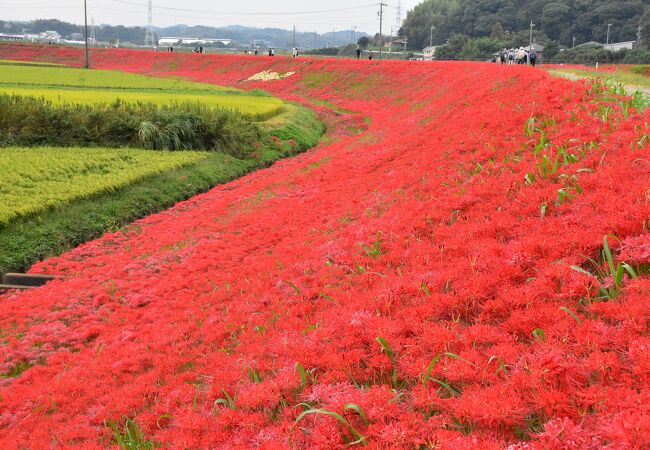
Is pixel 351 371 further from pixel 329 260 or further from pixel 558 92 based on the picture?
pixel 558 92

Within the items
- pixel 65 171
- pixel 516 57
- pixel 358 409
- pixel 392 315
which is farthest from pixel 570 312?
pixel 516 57

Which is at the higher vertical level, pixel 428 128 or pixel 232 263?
pixel 428 128

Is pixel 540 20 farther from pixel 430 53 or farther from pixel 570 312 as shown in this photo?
pixel 570 312

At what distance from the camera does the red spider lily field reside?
4.01 m

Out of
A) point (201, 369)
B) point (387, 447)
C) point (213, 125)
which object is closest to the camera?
point (387, 447)

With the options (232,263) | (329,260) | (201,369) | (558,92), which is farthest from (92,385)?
(558,92)

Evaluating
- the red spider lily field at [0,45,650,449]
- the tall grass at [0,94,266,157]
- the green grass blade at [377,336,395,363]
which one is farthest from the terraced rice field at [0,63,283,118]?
the green grass blade at [377,336,395,363]

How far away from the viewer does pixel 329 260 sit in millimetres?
8695

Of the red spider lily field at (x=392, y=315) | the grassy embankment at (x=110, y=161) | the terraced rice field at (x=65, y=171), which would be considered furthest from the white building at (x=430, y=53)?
the red spider lily field at (x=392, y=315)

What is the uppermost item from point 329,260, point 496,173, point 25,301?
point 496,173

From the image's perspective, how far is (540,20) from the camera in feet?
284

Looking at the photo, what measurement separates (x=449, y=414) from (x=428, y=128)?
51.8 ft

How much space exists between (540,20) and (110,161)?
279 ft

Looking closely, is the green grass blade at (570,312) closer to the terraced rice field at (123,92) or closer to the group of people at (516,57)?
the terraced rice field at (123,92)
